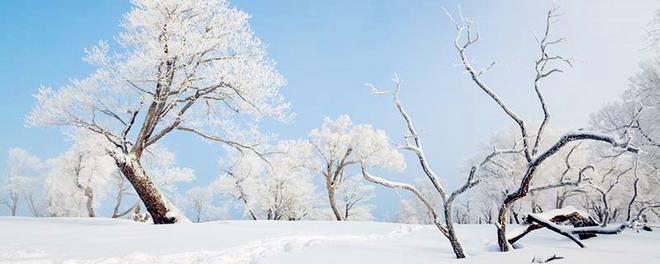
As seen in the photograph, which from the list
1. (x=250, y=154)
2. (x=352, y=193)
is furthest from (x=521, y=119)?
(x=352, y=193)

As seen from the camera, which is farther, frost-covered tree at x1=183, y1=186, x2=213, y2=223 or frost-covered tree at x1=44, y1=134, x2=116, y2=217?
frost-covered tree at x1=183, y1=186, x2=213, y2=223

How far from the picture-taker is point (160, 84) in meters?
13.3

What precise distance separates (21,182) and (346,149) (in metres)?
Answer: 36.4

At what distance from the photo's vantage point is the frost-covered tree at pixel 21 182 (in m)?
44.6

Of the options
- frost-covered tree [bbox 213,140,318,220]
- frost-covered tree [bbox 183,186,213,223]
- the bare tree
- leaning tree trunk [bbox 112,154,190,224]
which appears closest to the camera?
leaning tree trunk [bbox 112,154,190,224]

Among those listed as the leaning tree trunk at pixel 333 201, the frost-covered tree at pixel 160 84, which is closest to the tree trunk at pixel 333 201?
the leaning tree trunk at pixel 333 201

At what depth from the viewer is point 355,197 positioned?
43.9m

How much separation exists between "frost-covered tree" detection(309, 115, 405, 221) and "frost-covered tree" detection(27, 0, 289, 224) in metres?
17.2

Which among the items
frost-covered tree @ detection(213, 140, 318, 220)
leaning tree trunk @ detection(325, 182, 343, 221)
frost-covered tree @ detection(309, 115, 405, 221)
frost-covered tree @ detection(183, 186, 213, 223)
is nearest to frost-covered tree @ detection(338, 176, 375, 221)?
frost-covered tree @ detection(213, 140, 318, 220)

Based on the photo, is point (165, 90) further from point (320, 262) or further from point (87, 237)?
point (320, 262)

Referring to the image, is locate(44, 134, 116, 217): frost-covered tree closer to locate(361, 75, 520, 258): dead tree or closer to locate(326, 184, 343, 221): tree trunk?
locate(326, 184, 343, 221): tree trunk

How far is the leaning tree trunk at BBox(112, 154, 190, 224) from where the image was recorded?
1274cm

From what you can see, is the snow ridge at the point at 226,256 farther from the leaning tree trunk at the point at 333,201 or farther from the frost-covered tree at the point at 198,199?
the frost-covered tree at the point at 198,199

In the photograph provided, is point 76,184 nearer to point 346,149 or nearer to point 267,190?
point 267,190
